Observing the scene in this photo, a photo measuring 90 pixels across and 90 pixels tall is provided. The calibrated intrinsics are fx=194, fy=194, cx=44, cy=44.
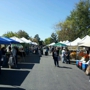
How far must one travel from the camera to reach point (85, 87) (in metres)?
8.91

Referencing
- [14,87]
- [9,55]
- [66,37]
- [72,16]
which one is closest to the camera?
[14,87]

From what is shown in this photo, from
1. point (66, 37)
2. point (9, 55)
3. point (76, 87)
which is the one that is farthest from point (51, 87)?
point (66, 37)

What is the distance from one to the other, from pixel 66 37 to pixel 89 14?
9.81 m

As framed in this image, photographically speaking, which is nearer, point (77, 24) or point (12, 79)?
point (12, 79)

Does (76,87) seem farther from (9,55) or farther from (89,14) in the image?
(89,14)

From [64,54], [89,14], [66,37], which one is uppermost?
[89,14]

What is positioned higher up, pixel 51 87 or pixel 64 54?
pixel 64 54

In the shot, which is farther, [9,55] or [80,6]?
[80,6]

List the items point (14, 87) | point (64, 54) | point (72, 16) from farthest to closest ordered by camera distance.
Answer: point (72, 16)
point (64, 54)
point (14, 87)

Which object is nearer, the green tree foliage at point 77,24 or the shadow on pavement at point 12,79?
the shadow on pavement at point 12,79

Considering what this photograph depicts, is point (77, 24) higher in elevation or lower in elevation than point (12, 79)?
higher

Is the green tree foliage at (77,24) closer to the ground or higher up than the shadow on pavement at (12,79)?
higher up

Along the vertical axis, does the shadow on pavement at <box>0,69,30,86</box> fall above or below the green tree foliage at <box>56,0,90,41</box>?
below

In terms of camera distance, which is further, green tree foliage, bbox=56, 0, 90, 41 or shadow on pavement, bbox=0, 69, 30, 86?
green tree foliage, bbox=56, 0, 90, 41
